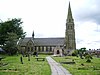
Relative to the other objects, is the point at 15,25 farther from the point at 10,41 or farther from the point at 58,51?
the point at 58,51

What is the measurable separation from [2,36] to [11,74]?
2875 inches

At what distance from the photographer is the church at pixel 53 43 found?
114 metres

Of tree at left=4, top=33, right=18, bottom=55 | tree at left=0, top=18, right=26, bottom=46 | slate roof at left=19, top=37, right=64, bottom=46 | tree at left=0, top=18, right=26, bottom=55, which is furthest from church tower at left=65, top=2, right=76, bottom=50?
tree at left=4, top=33, right=18, bottom=55

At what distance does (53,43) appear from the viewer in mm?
118875

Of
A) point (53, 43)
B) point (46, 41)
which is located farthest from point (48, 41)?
point (53, 43)

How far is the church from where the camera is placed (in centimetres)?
11362

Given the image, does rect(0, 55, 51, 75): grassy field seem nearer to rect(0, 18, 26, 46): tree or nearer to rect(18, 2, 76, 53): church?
rect(0, 18, 26, 46): tree

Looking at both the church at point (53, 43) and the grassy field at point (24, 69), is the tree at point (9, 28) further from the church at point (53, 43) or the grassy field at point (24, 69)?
the grassy field at point (24, 69)

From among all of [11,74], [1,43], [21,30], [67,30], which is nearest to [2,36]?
[1,43]

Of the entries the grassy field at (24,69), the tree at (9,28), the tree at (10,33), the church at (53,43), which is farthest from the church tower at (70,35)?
the grassy field at (24,69)

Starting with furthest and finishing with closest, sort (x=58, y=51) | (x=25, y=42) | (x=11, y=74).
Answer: (x=25, y=42) → (x=58, y=51) → (x=11, y=74)

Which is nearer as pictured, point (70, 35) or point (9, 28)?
point (9, 28)

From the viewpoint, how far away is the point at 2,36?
300 feet

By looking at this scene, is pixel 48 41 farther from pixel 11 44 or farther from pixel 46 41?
Answer: pixel 11 44
